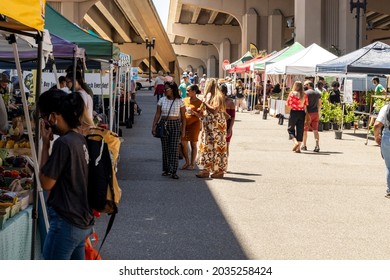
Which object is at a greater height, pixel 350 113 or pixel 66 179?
pixel 350 113

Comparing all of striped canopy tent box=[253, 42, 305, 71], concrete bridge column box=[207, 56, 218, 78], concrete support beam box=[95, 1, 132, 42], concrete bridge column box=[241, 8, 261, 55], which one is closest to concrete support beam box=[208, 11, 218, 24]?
concrete support beam box=[95, 1, 132, 42]

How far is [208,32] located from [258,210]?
2834 inches

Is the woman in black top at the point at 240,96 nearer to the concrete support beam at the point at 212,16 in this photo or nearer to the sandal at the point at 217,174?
the sandal at the point at 217,174

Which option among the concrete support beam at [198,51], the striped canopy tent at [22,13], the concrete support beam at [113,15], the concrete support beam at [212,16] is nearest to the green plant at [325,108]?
the striped canopy tent at [22,13]

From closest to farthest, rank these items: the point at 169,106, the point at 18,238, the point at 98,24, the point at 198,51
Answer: the point at 18,238
the point at 169,106
the point at 98,24
the point at 198,51

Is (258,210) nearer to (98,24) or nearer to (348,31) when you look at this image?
(348,31)

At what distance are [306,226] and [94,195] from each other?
496 centimetres

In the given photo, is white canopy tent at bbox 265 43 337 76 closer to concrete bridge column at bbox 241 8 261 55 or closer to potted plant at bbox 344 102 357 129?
potted plant at bbox 344 102 357 129

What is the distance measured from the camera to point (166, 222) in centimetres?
951

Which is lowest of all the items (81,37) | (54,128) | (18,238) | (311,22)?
(18,238)

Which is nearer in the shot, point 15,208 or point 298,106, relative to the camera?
point 15,208

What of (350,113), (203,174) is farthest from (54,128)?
(350,113)

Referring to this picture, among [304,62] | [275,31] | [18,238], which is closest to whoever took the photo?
[18,238]
